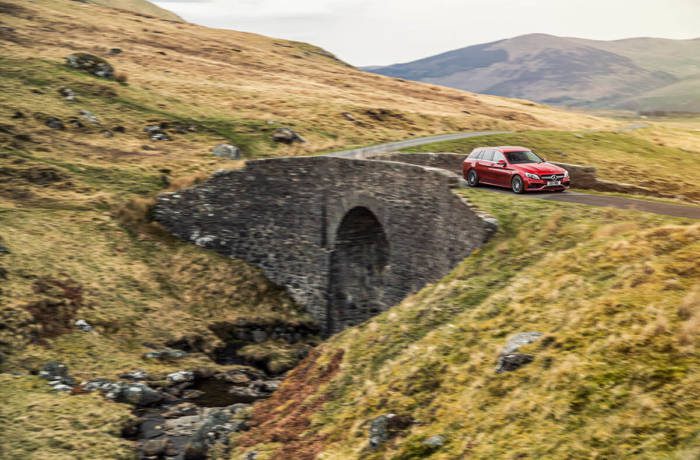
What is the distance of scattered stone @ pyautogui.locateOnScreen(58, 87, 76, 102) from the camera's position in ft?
171

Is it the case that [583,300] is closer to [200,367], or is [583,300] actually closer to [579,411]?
[579,411]

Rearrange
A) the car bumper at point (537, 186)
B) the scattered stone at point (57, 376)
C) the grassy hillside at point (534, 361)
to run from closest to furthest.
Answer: the grassy hillside at point (534, 361)
the scattered stone at point (57, 376)
the car bumper at point (537, 186)

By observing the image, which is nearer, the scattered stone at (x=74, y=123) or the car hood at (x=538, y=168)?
the car hood at (x=538, y=168)

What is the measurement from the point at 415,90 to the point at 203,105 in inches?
1399

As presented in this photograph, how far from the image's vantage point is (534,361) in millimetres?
14695

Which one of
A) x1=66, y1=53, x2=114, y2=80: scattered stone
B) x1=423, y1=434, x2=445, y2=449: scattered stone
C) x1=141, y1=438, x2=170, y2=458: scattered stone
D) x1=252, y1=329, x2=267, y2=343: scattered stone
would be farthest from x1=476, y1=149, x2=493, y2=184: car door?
x1=66, y1=53, x2=114, y2=80: scattered stone

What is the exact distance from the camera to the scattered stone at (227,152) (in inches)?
1847

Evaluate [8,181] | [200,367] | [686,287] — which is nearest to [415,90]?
[8,181]

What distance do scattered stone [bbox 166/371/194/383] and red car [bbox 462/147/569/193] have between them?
48.1ft

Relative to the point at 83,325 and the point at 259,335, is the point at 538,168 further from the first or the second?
the point at 83,325

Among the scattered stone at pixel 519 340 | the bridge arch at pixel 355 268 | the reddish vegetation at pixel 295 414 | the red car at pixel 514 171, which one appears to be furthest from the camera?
the bridge arch at pixel 355 268

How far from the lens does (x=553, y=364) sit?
14016mm

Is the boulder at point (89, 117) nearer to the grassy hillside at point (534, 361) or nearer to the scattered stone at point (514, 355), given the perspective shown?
the grassy hillside at point (534, 361)

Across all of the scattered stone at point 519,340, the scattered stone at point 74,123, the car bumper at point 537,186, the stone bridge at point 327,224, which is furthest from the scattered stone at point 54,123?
the scattered stone at point 519,340
